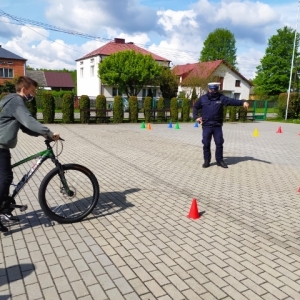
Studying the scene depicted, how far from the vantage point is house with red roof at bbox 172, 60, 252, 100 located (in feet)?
130

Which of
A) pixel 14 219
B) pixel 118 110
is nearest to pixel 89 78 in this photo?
pixel 118 110

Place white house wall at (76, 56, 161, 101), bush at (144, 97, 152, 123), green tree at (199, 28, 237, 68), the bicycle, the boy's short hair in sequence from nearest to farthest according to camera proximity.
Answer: the boy's short hair, the bicycle, bush at (144, 97, 152, 123), white house wall at (76, 56, 161, 101), green tree at (199, 28, 237, 68)

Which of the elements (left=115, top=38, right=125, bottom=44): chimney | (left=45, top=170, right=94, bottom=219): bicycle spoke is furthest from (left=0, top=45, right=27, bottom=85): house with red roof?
(left=45, top=170, right=94, bottom=219): bicycle spoke

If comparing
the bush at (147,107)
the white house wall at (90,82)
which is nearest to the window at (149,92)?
the white house wall at (90,82)

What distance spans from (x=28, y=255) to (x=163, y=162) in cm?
523

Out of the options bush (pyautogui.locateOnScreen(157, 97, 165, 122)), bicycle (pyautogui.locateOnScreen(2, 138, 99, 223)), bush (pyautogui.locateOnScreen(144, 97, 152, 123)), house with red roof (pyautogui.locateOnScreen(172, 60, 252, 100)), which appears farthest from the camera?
house with red roof (pyautogui.locateOnScreen(172, 60, 252, 100))

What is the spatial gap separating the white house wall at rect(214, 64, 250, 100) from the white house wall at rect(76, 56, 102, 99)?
1894cm

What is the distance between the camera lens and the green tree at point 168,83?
40531mm

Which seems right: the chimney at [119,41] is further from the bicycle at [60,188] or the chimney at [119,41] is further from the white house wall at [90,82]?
the bicycle at [60,188]

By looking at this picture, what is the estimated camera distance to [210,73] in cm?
4191

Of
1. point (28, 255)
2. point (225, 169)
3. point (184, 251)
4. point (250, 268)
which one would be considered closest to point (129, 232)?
point (184, 251)

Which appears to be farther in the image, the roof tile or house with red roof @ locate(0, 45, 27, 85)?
house with red roof @ locate(0, 45, 27, 85)

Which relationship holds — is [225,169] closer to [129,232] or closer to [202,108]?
[202,108]

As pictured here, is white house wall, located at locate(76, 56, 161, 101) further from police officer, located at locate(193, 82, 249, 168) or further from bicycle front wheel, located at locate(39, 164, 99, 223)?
bicycle front wheel, located at locate(39, 164, 99, 223)
